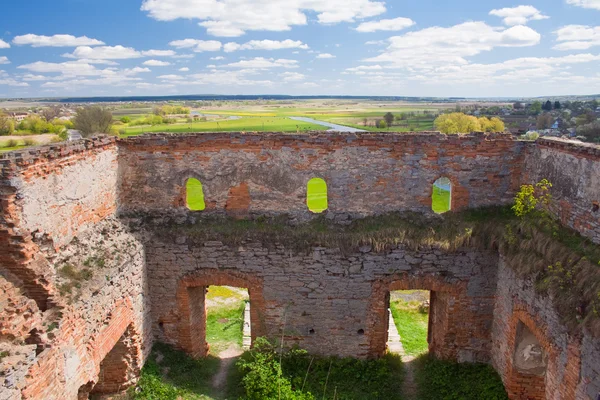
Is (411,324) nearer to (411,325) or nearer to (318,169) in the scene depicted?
(411,325)

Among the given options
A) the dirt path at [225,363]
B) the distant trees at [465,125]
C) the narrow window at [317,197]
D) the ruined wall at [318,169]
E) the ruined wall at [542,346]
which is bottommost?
the dirt path at [225,363]

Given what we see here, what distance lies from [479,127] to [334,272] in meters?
34.3

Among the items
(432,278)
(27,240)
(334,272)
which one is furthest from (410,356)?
(27,240)

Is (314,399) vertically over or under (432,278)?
under

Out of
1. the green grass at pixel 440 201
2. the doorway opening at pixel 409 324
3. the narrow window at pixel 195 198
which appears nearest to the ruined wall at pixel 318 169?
the doorway opening at pixel 409 324

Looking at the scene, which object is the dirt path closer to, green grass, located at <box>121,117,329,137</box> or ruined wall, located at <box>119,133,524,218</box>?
ruined wall, located at <box>119,133,524,218</box>

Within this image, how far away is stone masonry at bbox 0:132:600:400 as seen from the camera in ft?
27.1


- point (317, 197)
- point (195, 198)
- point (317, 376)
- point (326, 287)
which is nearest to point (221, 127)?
point (195, 198)

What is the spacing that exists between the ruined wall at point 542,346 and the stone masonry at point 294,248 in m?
0.05

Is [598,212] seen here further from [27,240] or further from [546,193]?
[27,240]

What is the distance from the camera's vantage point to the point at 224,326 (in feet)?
40.0

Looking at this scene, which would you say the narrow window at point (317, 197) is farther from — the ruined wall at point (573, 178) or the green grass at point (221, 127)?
the ruined wall at point (573, 178)

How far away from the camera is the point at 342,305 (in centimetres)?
947

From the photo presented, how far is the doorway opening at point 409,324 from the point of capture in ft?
35.8
